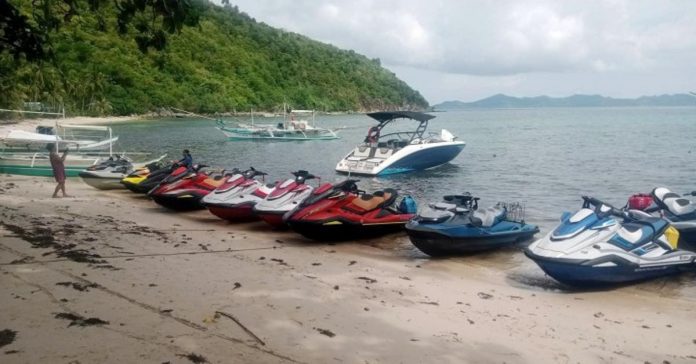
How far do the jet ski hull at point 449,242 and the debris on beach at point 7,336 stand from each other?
5.80m

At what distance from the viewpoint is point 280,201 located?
10.7 meters

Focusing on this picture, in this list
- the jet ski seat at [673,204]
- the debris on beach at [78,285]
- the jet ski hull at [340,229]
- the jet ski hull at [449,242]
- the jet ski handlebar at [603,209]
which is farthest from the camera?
the jet ski hull at [340,229]

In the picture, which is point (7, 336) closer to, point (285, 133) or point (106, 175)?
point (106, 175)

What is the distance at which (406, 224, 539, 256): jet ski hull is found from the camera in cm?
885

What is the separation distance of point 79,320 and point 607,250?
19.3 ft

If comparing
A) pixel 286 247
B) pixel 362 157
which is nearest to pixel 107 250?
pixel 286 247

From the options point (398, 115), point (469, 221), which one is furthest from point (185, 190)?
point (398, 115)

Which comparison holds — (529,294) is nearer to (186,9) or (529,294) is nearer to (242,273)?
(242,273)

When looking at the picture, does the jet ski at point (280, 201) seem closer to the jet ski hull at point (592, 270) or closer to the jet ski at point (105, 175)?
the jet ski hull at point (592, 270)

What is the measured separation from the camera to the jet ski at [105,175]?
51.7 feet

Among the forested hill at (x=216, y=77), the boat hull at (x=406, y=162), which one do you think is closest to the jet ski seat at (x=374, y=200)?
the boat hull at (x=406, y=162)

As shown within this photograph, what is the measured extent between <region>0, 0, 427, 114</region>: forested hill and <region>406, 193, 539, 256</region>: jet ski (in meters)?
33.9

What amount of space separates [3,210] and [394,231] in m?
6.77

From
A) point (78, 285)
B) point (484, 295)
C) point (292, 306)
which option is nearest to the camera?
point (78, 285)
